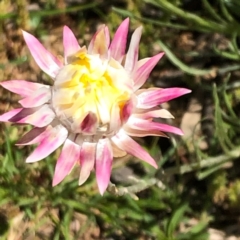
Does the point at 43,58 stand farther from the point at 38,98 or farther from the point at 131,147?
the point at 131,147

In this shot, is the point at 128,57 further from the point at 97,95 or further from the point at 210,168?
the point at 210,168

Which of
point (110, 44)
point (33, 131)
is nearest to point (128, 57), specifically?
point (110, 44)

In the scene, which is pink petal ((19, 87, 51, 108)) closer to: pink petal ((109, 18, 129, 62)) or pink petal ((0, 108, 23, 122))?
pink petal ((0, 108, 23, 122))

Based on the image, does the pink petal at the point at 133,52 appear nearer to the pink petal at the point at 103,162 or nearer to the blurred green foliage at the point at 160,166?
the pink petal at the point at 103,162

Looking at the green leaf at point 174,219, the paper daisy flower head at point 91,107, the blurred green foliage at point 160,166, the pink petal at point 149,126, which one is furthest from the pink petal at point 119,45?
the green leaf at point 174,219

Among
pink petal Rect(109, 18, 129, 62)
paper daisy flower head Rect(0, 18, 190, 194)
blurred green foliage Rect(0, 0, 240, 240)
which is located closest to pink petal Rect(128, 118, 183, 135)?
paper daisy flower head Rect(0, 18, 190, 194)

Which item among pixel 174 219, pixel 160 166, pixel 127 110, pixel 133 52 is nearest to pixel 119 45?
pixel 133 52
